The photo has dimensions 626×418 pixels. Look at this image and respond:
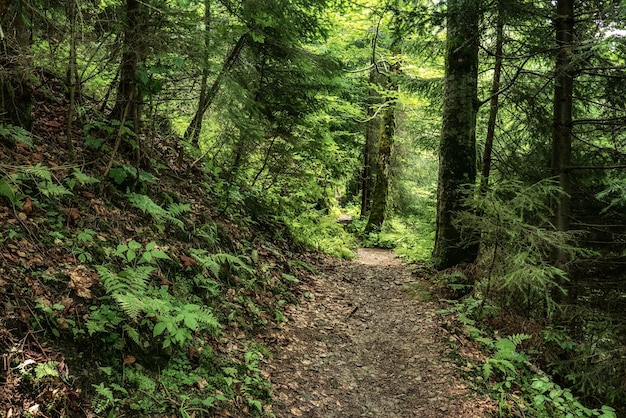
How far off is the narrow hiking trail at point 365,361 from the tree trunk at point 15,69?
4.59 meters

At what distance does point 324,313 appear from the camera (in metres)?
7.39

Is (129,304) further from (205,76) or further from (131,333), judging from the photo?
(205,76)

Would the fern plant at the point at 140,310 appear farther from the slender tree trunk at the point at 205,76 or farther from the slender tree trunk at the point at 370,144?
the slender tree trunk at the point at 370,144

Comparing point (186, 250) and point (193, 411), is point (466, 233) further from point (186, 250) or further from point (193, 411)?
point (193, 411)

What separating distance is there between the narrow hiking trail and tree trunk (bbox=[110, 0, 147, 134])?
4.09 m

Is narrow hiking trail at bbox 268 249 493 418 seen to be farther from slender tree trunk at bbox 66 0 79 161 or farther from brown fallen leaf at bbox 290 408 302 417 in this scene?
slender tree trunk at bbox 66 0 79 161

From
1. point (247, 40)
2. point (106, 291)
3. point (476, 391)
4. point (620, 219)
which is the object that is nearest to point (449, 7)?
point (247, 40)

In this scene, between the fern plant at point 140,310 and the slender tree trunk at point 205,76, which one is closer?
the fern plant at point 140,310

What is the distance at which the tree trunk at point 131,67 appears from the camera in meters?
5.34

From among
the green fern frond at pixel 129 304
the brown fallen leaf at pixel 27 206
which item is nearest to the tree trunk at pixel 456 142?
the green fern frond at pixel 129 304

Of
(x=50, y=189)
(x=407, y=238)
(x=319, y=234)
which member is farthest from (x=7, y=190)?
(x=407, y=238)

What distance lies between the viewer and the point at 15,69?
4438 millimetres

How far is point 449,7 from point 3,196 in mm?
7596

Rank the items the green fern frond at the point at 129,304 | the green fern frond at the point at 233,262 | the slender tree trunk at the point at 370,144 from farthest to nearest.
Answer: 1. the slender tree trunk at the point at 370,144
2. the green fern frond at the point at 233,262
3. the green fern frond at the point at 129,304
